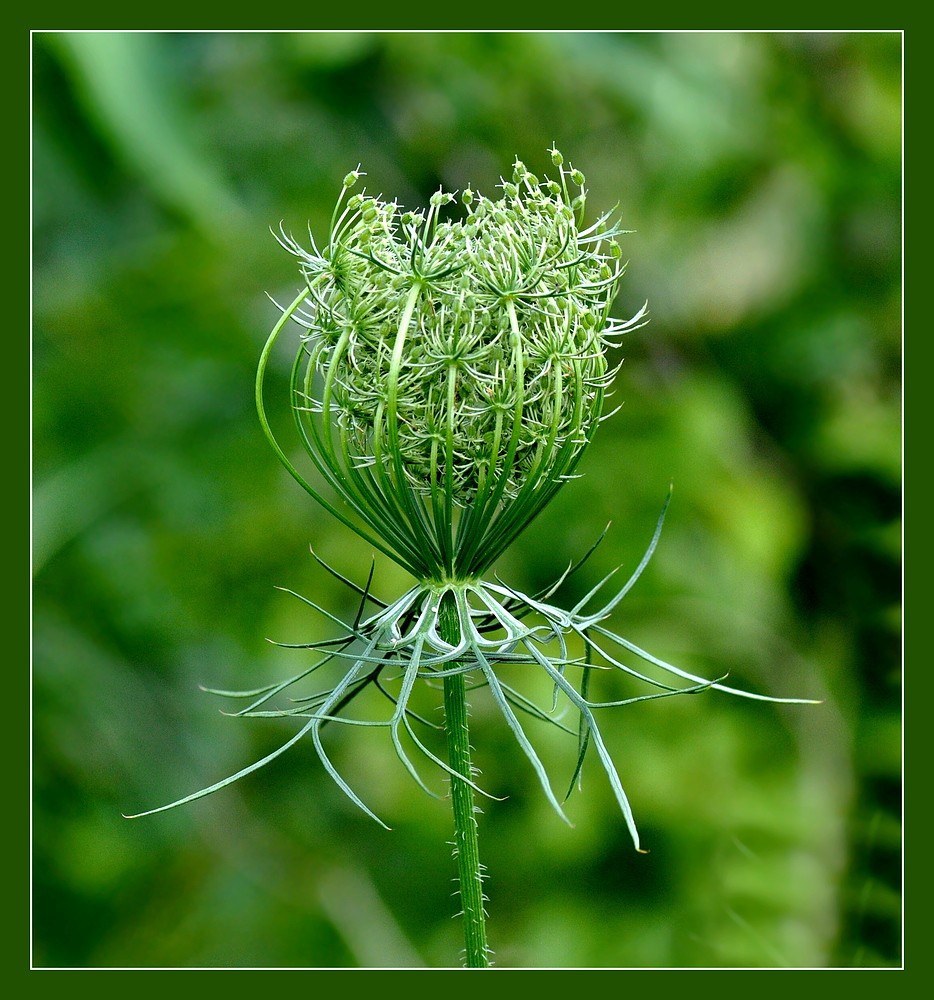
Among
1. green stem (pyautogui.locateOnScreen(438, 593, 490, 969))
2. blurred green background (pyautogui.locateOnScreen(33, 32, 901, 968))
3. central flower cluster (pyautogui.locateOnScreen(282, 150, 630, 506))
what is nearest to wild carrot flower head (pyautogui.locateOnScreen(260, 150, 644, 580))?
central flower cluster (pyautogui.locateOnScreen(282, 150, 630, 506))

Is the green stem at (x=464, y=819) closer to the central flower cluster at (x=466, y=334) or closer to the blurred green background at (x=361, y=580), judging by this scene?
the central flower cluster at (x=466, y=334)

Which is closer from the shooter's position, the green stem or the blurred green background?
the green stem

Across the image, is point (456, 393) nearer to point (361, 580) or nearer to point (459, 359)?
point (459, 359)

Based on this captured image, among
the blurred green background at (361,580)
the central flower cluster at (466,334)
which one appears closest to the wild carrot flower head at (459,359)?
the central flower cluster at (466,334)

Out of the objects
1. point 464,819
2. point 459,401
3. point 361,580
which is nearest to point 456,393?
point 459,401

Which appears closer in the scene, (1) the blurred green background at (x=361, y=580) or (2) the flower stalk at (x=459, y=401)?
(2) the flower stalk at (x=459, y=401)

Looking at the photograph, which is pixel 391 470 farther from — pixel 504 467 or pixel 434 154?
pixel 434 154

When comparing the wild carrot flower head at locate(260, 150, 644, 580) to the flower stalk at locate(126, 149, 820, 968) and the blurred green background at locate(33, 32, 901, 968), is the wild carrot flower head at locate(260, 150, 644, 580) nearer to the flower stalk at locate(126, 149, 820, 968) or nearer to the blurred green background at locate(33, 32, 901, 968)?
the flower stalk at locate(126, 149, 820, 968)
